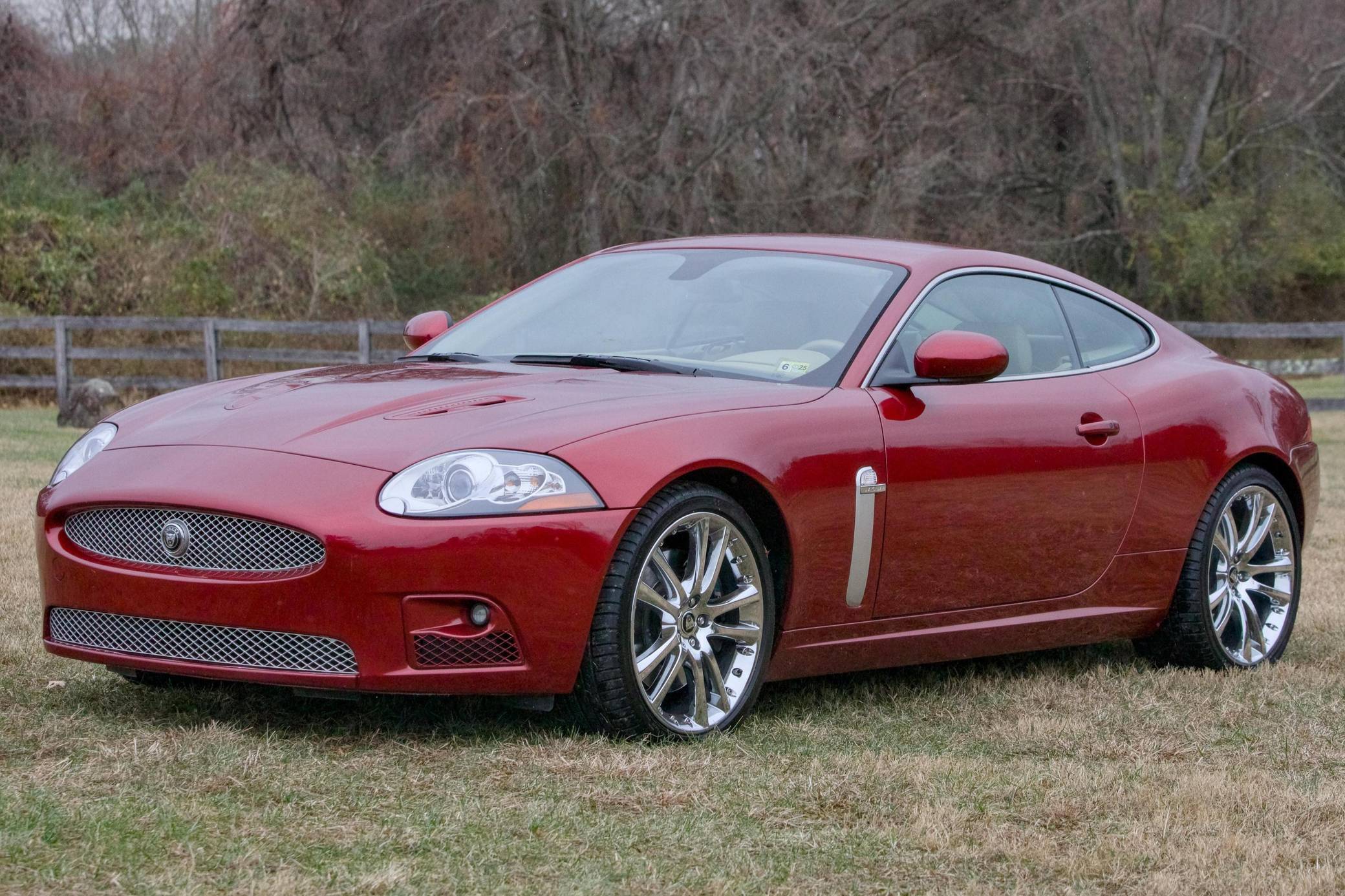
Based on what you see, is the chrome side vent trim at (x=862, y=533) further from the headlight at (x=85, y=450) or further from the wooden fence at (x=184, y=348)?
the wooden fence at (x=184, y=348)

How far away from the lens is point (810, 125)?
2600 centimetres

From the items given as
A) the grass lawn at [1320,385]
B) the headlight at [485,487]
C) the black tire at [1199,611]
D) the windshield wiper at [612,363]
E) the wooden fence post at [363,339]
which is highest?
the windshield wiper at [612,363]

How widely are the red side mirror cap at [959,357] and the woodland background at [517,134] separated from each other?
20043mm

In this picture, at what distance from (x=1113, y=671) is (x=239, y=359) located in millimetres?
18004

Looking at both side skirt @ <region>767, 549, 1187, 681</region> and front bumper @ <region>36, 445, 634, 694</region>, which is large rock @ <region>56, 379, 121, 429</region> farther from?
front bumper @ <region>36, 445, 634, 694</region>

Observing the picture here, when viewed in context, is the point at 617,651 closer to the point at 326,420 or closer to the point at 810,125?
the point at 326,420

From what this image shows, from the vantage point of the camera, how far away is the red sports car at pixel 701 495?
4.30 metres

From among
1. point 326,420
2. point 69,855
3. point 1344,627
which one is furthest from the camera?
point 1344,627

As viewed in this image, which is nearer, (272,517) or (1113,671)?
(272,517)

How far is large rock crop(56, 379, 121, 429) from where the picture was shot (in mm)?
18422

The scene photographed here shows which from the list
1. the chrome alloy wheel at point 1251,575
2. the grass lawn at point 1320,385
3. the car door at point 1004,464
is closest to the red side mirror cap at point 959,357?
the car door at point 1004,464

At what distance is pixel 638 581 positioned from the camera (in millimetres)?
4508

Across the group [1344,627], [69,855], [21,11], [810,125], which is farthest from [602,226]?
[69,855]

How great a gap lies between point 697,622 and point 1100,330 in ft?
7.49
